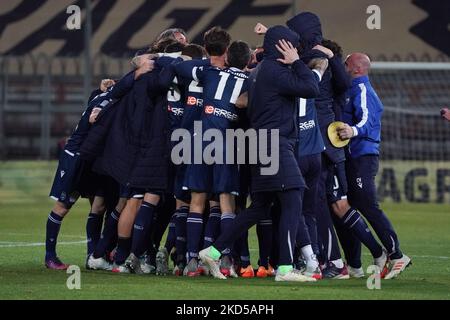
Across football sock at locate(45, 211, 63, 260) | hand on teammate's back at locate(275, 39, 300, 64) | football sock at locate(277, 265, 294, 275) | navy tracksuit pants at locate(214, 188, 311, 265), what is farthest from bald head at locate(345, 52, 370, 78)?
football sock at locate(45, 211, 63, 260)

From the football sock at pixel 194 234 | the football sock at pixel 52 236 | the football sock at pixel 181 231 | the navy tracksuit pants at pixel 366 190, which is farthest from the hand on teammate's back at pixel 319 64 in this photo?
the football sock at pixel 52 236

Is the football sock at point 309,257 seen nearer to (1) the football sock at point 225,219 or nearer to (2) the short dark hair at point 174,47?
(1) the football sock at point 225,219

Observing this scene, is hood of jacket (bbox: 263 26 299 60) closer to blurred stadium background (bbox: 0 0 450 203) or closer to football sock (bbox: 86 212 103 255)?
football sock (bbox: 86 212 103 255)

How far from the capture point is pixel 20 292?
27.2 ft

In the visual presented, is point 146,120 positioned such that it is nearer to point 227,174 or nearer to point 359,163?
point 227,174

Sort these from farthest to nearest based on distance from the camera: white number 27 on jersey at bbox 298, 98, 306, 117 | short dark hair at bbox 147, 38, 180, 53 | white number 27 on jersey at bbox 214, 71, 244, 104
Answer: short dark hair at bbox 147, 38, 180, 53, white number 27 on jersey at bbox 214, 71, 244, 104, white number 27 on jersey at bbox 298, 98, 306, 117

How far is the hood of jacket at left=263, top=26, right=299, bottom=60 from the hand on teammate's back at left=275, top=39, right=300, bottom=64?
1.6 inches

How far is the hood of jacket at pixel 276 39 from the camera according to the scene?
920cm

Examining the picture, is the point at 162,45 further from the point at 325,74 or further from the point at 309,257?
the point at 309,257

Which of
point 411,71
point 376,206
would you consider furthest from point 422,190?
point 376,206

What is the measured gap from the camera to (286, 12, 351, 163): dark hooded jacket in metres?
9.69

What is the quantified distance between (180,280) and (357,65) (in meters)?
2.37

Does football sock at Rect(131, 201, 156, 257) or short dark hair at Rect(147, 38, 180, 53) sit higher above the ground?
short dark hair at Rect(147, 38, 180, 53)

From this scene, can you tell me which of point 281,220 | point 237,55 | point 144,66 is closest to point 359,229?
point 281,220
